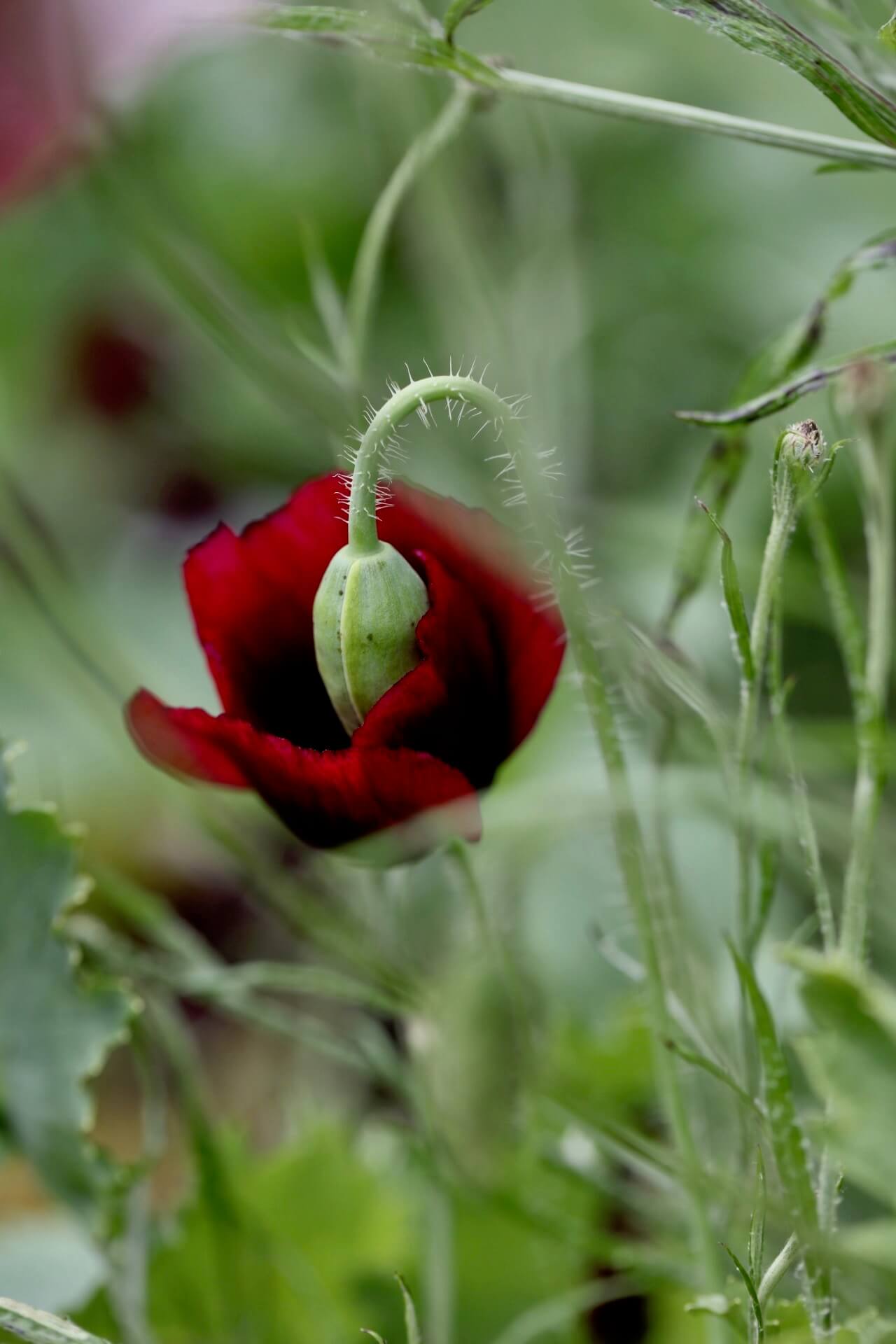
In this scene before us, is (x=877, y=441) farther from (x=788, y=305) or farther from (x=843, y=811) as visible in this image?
(x=788, y=305)

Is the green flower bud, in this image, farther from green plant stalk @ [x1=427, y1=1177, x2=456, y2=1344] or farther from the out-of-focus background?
green plant stalk @ [x1=427, y1=1177, x2=456, y2=1344]

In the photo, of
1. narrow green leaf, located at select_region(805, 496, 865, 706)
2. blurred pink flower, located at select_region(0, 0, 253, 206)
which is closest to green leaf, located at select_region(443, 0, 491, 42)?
narrow green leaf, located at select_region(805, 496, 865, 706)

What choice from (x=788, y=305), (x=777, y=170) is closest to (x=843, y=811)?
(x=788, y=305)

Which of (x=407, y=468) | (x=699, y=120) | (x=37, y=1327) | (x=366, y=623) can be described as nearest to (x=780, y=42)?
(x=699, y=120)

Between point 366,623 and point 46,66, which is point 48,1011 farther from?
point 46,66

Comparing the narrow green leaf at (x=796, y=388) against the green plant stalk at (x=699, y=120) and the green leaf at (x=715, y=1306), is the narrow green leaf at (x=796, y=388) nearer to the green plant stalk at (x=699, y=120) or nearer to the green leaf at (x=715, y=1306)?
the green plant stalk at (x=699, y=120)

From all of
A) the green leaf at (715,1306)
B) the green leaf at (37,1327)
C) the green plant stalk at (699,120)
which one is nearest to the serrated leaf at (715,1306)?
the green leaf at (715,1306)
